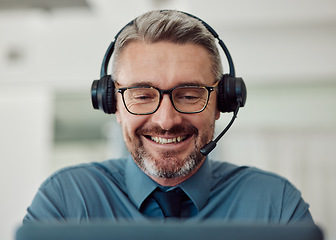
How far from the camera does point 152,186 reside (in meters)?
1.18

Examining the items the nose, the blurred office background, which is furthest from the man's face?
the blurred office background

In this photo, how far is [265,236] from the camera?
483mm

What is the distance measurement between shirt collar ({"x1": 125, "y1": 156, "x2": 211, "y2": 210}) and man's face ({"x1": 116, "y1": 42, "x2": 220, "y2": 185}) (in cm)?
3

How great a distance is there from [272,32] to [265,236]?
13.1ft

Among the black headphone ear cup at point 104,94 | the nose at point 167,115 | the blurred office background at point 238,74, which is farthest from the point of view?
the blurred office background at point 238,74

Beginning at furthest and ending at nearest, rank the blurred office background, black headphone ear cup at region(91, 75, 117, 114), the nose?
the blurred office background
black headphone ear cup at region(91, 75, 117, 114)
the nose

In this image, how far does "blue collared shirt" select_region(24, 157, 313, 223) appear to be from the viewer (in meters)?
1.14

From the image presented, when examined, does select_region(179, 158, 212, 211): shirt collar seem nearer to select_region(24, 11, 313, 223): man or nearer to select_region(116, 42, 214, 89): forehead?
select_region(24, 11, 313, 223): man

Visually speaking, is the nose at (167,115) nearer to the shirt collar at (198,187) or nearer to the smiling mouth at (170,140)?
the smiling mouth at (170,140)

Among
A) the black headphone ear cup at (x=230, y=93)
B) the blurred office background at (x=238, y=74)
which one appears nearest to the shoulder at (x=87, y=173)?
the black headphone ear cup at (x=230, y=93)

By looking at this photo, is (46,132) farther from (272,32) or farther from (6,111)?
(272,32)

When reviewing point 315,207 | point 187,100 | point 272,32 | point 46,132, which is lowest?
point 315,207

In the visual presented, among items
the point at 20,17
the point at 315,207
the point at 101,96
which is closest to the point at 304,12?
the point at 315,207

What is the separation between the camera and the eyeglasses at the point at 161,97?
44.5 inches
